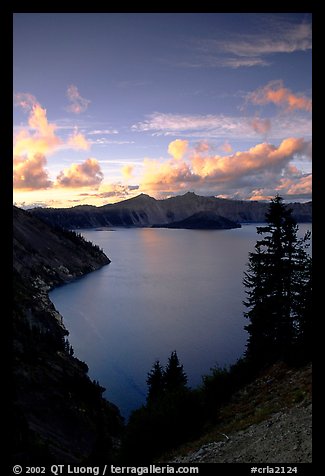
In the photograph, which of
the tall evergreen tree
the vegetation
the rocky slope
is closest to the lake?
the tall evergreen tree

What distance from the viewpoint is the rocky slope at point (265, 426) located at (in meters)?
5.54

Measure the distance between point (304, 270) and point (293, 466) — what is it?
53.1ft

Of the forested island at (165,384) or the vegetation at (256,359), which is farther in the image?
the forested island at (165,384)

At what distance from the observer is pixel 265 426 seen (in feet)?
27.1

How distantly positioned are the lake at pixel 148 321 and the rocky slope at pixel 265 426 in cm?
1705

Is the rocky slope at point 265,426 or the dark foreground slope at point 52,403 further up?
the rocky slope at point 265,426

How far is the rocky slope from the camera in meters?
5.54

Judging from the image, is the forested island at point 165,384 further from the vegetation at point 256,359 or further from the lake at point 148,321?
the lake at point 148,321

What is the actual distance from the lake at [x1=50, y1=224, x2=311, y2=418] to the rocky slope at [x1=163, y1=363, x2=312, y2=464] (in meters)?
17.1

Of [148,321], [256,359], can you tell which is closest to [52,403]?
[256,359]

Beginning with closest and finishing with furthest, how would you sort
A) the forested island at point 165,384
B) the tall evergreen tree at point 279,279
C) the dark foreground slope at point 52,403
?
1. the forested island at point 165,384
2. the dark foreground slope at point 52,403
3. the tall evergreen tree at point 279,279

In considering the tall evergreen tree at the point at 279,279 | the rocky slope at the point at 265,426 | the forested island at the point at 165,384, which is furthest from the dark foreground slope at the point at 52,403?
the tall evergreen tree at the point at 279,279

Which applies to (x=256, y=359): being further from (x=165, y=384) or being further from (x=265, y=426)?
(x=165, y=384)
